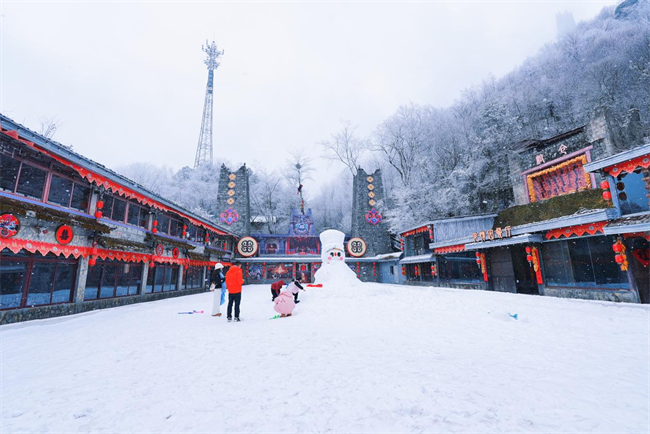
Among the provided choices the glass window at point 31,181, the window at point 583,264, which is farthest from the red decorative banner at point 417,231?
the glass window at point 31,181

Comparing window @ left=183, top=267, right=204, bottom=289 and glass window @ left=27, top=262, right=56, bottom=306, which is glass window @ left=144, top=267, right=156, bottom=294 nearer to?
window @ left=183, top=267, right=204, bottom=289

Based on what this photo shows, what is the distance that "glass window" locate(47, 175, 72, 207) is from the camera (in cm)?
920

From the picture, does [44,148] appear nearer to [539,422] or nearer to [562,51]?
[539,422]

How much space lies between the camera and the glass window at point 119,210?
12.1 m

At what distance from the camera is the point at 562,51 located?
39.2 metres

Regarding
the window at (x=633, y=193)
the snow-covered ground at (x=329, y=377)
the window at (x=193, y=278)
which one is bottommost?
the snow-covered ground at (x=329, y=377)

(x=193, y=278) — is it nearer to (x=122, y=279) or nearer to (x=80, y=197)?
(x=122, y=279)

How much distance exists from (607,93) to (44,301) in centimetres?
4147

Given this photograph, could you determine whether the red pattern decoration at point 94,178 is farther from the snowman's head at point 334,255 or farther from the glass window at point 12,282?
the snowman's head at point 334,255

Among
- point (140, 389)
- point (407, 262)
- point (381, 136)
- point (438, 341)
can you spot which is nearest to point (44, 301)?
point (140, 389)

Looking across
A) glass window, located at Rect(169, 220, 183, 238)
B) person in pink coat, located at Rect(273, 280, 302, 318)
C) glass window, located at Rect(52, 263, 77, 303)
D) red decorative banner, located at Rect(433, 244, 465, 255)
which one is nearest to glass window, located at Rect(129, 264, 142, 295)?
glass window, located at Rect(52, 263, 77, 303)

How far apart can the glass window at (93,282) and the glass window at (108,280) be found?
0.20m

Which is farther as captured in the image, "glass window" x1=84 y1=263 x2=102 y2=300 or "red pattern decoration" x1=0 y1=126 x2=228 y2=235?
"glass window" x1=84 y1=263 x2=102 y2=300

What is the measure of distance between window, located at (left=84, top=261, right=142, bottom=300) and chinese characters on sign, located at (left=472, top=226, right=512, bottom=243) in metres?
18.2
